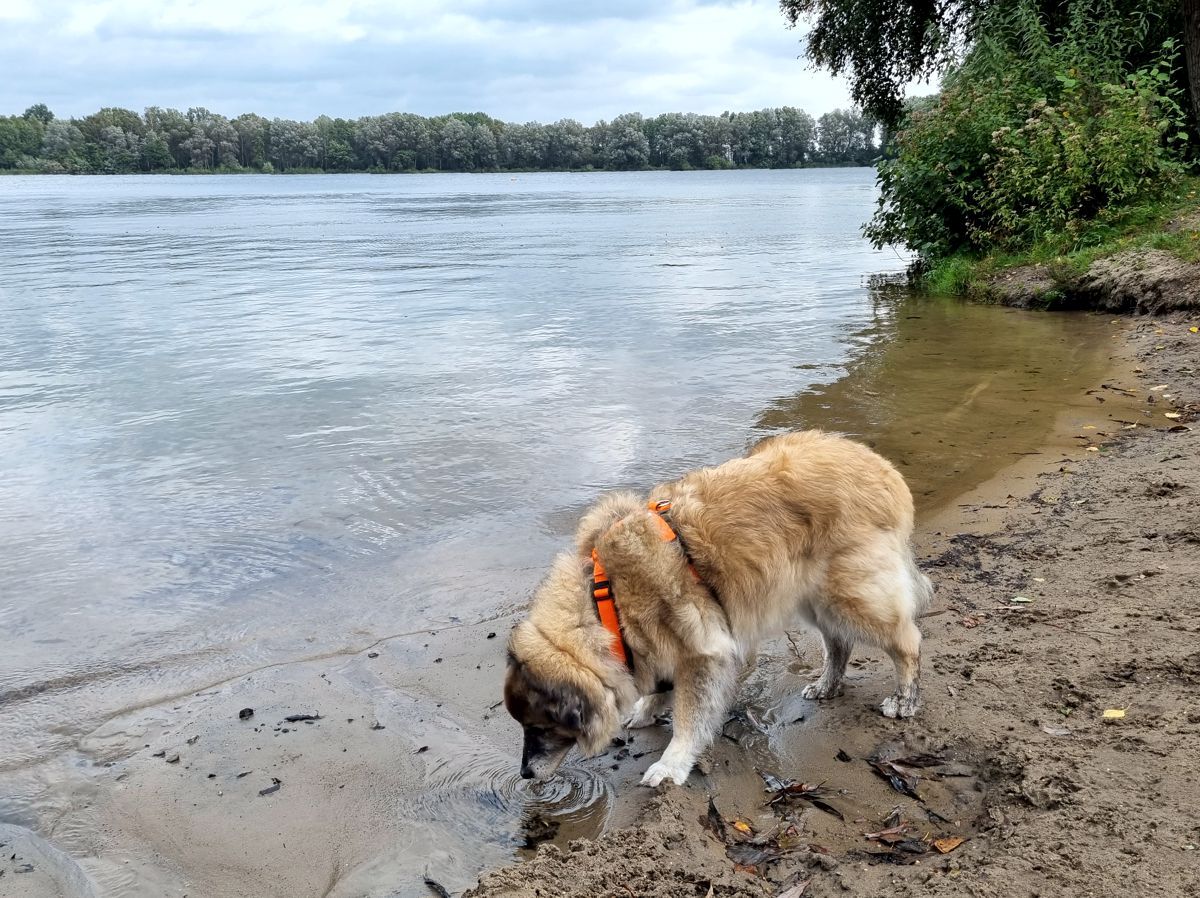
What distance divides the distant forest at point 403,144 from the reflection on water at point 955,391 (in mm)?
112696

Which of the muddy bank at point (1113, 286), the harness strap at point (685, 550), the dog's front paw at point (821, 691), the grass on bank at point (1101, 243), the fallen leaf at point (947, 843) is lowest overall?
the dog's front paw at point (821, 691)

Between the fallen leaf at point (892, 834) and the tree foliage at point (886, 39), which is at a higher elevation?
the tree foliage at point (886, 39)

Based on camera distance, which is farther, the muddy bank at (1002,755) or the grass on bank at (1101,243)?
the grass on bank at (1101,243)

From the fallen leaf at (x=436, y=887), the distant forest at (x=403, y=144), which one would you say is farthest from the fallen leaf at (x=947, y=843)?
the distant forest at (x=403, y=144)

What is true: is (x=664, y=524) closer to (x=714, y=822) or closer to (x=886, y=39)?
(x=714, y=822)

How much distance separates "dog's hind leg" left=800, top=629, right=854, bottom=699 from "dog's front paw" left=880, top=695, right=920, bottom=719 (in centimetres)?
33

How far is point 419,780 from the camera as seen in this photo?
14.8 feet

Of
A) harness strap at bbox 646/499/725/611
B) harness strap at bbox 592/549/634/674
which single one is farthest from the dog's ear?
harness strap at bbox 646/499/725/611

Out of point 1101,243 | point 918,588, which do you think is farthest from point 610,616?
point 1101,243

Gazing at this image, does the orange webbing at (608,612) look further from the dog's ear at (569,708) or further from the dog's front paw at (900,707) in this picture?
the dog's front paw at (900,707)

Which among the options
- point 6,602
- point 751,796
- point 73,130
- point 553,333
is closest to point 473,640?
point 751,796

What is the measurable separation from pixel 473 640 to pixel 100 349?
13332 millimetres

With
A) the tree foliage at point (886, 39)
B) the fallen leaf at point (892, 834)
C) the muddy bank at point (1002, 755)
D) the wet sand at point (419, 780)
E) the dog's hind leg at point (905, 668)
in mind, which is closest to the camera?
the muddy bank at point (1002, 755)

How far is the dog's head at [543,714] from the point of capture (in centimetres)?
418
